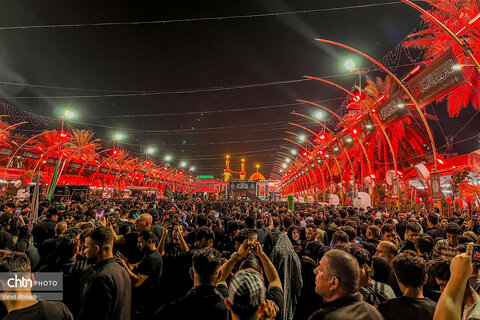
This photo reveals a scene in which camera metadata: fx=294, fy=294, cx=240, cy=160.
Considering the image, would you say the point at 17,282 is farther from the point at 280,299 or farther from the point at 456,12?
the point at 456,12

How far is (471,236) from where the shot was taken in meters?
5.73

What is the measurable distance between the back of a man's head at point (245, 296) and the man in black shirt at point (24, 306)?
161 cm

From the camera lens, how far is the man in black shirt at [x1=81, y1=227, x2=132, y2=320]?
299 centimetres

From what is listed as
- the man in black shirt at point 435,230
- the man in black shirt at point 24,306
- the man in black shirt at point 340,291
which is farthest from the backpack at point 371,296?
the man in black shirt at point 435,230

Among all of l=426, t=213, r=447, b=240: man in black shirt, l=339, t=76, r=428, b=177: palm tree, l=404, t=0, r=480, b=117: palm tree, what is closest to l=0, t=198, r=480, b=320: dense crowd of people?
l=426, t=213, r=447, b=240: man in black shirt

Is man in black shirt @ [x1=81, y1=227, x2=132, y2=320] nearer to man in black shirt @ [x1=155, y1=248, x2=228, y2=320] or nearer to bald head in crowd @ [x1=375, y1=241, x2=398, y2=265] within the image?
man in black shirt @ [x1=155, y1=248, x2=228, y2=320]

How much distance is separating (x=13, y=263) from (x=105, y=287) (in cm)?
86

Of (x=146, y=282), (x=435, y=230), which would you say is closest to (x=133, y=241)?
(x=146, y=282)

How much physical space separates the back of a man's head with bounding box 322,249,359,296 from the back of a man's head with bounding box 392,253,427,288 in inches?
34.2

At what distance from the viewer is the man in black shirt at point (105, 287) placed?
2.99 m

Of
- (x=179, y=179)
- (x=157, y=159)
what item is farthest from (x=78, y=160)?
(x=179, y=179)

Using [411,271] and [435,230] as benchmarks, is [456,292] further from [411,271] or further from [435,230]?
[435,230]

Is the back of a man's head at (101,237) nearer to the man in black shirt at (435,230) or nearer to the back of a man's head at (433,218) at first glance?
the man in black shirt at (435,230)

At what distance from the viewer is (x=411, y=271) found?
9.05 feet
